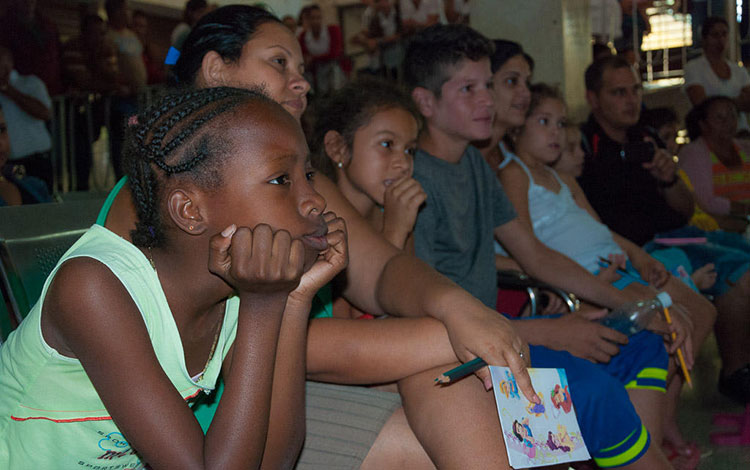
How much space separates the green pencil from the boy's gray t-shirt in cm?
87

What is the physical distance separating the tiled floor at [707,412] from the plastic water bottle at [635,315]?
1.88ft

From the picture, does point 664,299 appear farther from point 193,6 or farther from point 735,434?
point 193,6

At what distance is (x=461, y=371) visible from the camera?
1.33 meters

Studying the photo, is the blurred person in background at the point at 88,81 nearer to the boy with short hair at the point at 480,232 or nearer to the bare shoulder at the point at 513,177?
the boy with short hair at the point at 480,232

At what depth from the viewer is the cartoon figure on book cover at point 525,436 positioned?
1.32 meters

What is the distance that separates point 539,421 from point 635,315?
110 cm

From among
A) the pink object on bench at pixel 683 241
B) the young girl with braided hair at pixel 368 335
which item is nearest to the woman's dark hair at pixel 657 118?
the pink object on bench at pixel 683 241

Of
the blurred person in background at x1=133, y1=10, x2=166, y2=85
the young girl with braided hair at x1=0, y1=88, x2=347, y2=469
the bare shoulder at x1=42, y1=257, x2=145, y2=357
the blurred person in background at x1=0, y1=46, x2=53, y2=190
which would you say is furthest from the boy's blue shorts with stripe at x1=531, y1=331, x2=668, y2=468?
the blurred person in background at x1=133, y1=10, x2=166, y2=85

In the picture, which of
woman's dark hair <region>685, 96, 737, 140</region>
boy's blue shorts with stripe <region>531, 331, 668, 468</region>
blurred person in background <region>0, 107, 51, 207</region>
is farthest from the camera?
woman's dark hair <region>685, 96, 737, 140</region>

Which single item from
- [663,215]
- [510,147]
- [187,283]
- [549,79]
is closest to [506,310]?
[510,147]

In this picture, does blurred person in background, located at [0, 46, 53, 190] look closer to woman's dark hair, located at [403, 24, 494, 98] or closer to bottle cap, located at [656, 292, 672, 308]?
woman's dark hair, located at [403, 24, 494, 98]

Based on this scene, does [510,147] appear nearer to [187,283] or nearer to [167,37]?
[187,283]

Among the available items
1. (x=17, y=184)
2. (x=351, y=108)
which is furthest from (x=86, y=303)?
(x=17, y=184)

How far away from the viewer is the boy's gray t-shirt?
2.29m
